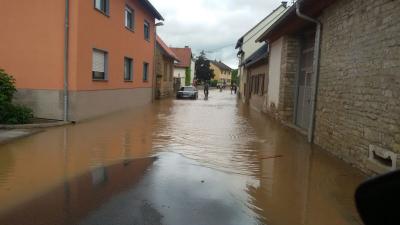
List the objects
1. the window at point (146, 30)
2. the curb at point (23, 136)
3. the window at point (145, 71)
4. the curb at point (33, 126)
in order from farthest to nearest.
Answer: the window at point (145, 71) → the window at point (146, 30) → the curb at point (33, 126) → the curb at point (23, 136)

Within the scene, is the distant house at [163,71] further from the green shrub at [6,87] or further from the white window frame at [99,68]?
the green shrub at [6,87]

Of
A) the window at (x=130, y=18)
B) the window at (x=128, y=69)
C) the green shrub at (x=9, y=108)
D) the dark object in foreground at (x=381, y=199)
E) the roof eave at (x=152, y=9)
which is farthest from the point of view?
the roof eave at (x=152, y=9)

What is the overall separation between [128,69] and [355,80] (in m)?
15.0

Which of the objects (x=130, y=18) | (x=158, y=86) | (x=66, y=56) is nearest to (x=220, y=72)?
(x=158, y=86)

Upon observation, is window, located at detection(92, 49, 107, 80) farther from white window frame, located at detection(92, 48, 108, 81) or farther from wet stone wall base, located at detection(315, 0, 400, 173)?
wet stone wall base, located at detection(315, 0, 400, 173)

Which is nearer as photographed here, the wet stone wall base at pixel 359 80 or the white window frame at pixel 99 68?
the wet stone wall base at pixel 359 80

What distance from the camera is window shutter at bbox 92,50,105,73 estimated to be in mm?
15531

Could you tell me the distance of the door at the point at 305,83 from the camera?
12695mm

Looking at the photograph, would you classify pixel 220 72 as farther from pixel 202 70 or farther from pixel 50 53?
pixel 50 53

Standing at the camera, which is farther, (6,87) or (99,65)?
(99,65)

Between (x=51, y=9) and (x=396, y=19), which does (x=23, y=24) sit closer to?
(x=51, y=9)

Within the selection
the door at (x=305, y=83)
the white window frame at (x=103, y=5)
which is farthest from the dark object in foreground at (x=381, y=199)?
the white window frame at (x=103, y=5)

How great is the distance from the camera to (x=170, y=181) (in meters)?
6.17

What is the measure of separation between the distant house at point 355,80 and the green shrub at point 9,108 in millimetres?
8110
